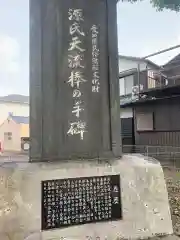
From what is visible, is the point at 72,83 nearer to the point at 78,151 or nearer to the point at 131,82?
the point at 78,151

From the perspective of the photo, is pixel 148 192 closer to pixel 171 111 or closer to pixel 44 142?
pixel 44 142

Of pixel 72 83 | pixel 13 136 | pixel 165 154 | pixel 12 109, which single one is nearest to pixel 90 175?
pixel 72 83

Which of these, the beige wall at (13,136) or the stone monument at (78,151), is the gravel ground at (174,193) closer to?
the stone monument at (78,151)

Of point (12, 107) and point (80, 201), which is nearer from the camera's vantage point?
point (80, 201)

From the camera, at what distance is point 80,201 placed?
387 cm

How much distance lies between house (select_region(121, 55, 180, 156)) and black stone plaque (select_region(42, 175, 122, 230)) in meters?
9.02

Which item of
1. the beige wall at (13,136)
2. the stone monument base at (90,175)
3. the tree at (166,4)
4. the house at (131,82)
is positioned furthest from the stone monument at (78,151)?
the beige wall at (13,136)

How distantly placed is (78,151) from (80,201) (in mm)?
726

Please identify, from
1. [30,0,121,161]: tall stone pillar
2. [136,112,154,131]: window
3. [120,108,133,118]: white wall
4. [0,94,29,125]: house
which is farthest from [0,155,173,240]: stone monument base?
[0,94,29,125]: house

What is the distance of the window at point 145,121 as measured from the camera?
1462 cm

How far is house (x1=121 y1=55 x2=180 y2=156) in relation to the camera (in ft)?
42.8

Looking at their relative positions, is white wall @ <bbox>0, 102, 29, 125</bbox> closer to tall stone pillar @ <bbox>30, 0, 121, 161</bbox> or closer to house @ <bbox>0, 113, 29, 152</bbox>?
house @ <bbox>0, 113, 29, 152</bbox>

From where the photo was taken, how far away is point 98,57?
14.3 feet

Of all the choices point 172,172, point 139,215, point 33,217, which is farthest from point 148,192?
point 172,172
